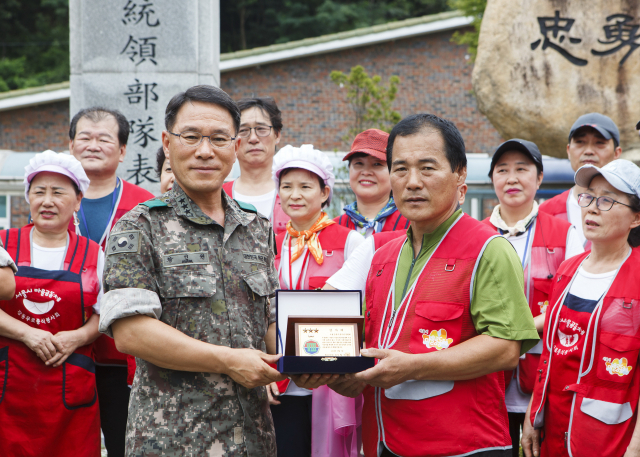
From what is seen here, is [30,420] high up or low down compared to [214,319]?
down

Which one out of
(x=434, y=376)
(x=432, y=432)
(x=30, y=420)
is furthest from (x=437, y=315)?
(x=30, y=420)

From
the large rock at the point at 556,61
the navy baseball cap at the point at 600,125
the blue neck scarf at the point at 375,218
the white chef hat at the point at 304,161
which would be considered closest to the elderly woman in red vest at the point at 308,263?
the white chef hat at the point at 304,161

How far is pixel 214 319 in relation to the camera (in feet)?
7.72

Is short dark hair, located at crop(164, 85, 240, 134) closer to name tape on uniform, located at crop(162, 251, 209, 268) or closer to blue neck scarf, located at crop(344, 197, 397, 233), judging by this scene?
name tape on uniform, located at crop(162, 251, 209, 268)

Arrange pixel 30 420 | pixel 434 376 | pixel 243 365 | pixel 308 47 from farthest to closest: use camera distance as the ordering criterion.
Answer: pixel 308 47 → pixel 30 420 → pixel 434 376 → pixel 243 365

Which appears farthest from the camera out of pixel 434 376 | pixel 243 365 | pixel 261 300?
pixel 261 300

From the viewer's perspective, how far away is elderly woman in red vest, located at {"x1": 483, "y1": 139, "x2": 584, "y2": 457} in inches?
141

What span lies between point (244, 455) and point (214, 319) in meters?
0.52

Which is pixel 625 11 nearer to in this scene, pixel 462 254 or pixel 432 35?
pixel 462 254

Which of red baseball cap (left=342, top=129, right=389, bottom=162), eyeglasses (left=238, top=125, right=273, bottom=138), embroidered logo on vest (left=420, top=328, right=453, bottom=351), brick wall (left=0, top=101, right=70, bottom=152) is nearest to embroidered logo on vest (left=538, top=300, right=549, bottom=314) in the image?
red baseball cap (left=342, top=129, right=389, bottom=162)

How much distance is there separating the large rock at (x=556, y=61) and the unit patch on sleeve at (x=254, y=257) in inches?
201

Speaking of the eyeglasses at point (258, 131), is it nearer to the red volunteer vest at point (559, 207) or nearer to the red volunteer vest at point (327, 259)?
the red volunteer vest at point (327, 259)

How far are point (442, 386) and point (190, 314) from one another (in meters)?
0.99

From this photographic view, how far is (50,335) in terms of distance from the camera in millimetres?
3436
